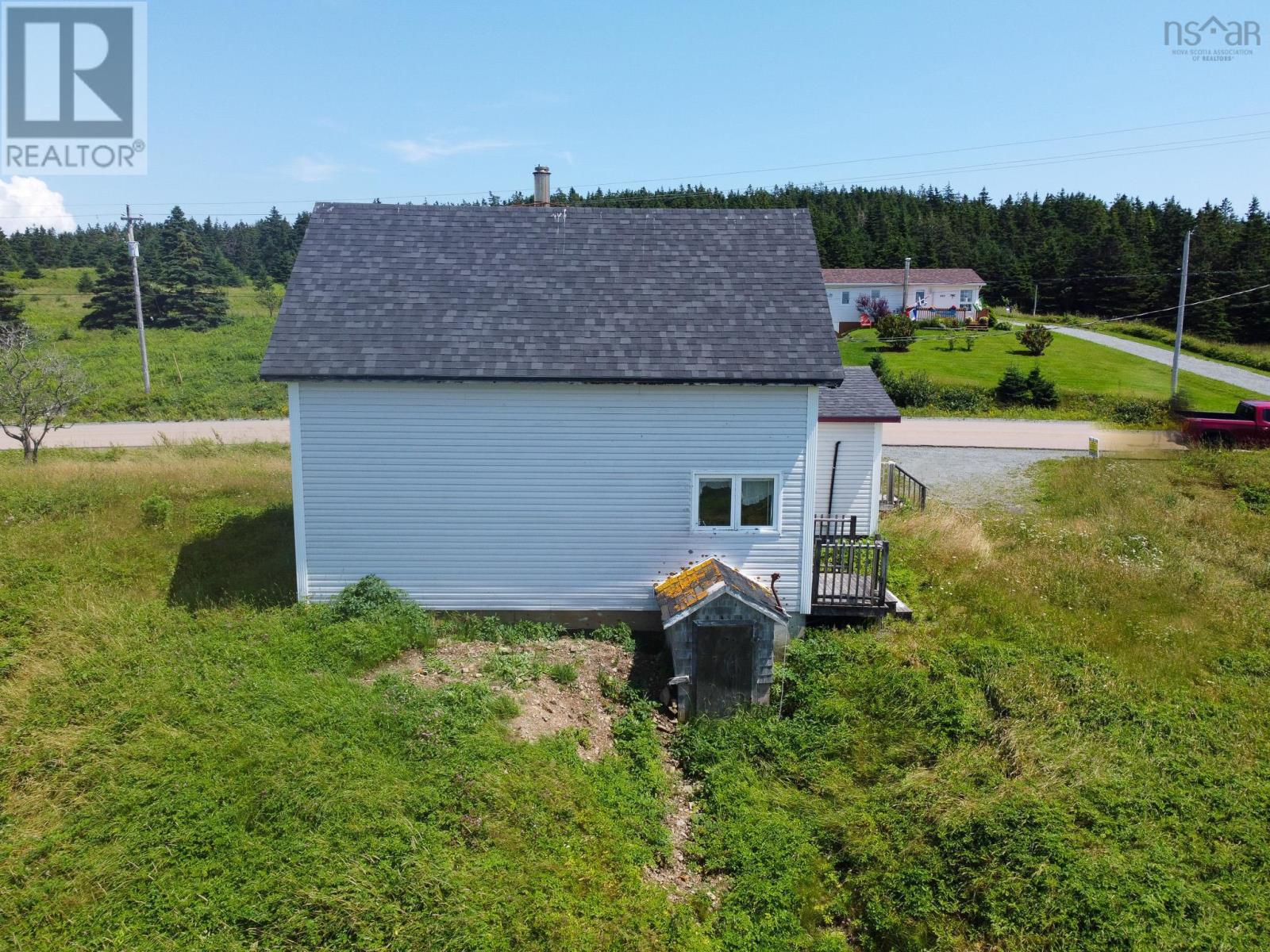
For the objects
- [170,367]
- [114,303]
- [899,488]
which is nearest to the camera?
[899,488]

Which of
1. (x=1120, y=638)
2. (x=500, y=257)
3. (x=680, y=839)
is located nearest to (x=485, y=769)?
(x=680, y=839)

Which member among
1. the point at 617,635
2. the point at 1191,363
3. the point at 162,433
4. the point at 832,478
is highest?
the point at 1191,363

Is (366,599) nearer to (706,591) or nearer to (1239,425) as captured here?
(706,591)

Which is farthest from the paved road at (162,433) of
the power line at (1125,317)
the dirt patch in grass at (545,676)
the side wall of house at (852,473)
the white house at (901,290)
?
the white house at (901,290)

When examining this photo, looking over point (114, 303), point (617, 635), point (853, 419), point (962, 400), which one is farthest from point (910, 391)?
point (114, 303)

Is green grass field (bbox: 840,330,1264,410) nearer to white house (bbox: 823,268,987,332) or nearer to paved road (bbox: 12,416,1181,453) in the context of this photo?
paved road (bbox: 12,416,1181,453)

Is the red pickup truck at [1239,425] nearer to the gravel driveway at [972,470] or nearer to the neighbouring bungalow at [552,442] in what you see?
the gravel driveway at [972,470]
